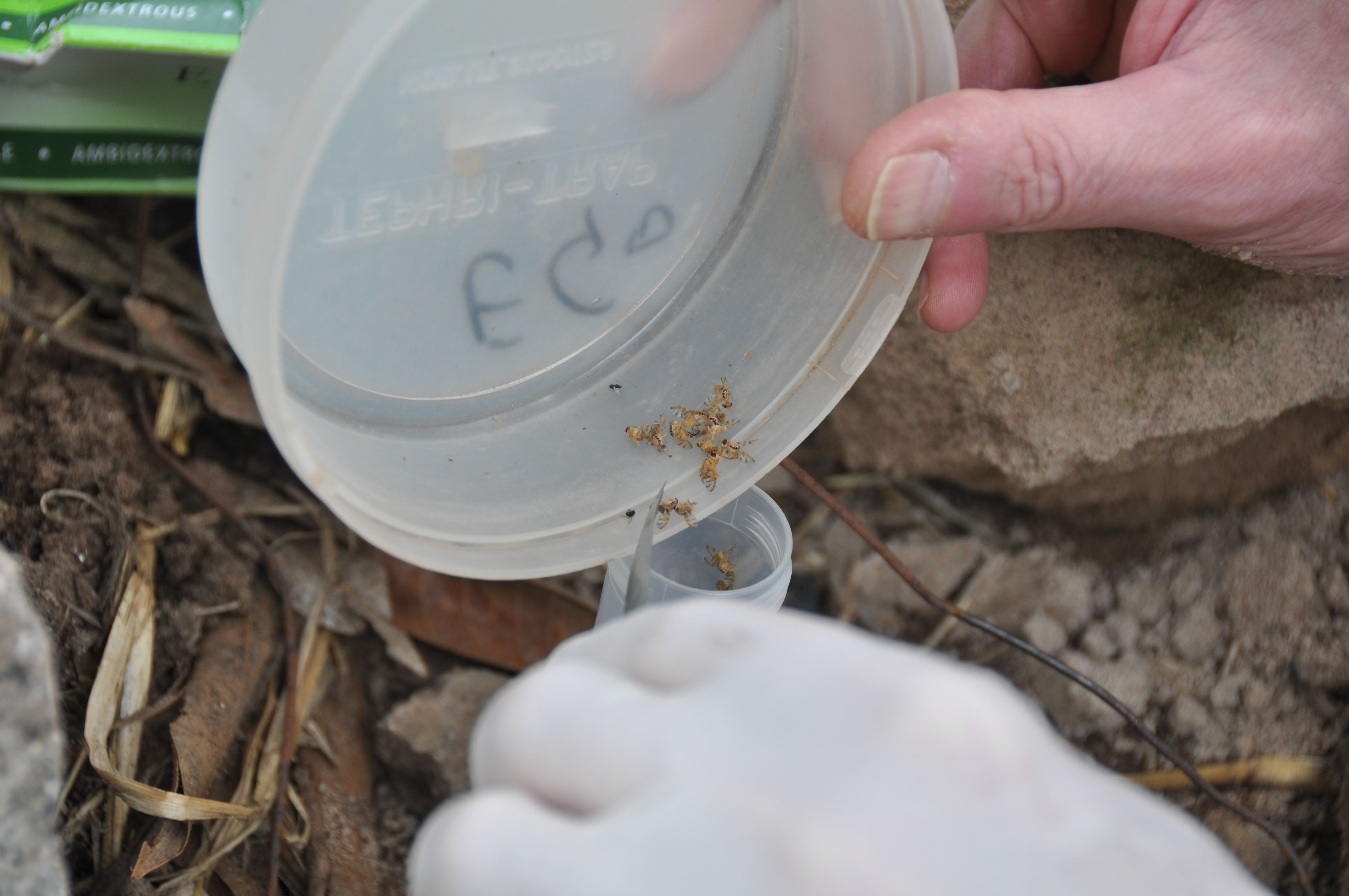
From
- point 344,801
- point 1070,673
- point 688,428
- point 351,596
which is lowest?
point 344,801

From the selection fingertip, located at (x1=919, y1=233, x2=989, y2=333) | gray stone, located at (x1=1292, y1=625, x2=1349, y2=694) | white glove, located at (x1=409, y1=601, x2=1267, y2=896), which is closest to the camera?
white glove, located at (x1=409, y1=601, x2=1267, y2=896)

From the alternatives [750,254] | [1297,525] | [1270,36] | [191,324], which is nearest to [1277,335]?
[1297,525]

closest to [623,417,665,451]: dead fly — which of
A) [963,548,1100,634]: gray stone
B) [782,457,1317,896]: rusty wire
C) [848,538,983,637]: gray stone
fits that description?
[782,457,1317,896]: rusty wire

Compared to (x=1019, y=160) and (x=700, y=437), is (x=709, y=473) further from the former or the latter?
(x=1019, y=160)

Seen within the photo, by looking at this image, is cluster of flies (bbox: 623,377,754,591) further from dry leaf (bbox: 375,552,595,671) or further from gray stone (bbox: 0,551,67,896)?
gray stone (bbox: 0,551,67,896)

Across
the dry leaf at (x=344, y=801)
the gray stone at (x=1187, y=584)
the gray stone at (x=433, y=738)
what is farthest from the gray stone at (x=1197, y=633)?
the dry leaf at (x=344, y=801)

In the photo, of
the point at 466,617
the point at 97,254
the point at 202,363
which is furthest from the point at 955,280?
the point at 97,254

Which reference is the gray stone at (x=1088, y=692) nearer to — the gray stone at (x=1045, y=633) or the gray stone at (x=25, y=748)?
the gray stone at (x=1045, y=633)

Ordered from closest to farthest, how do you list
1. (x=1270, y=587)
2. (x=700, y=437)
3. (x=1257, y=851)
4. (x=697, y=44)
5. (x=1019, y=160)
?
(x=1019, y=160) < (x=697, y=44) < (x=700, y=437) < (x=1257, y=851) < (x=1270, y=587)
